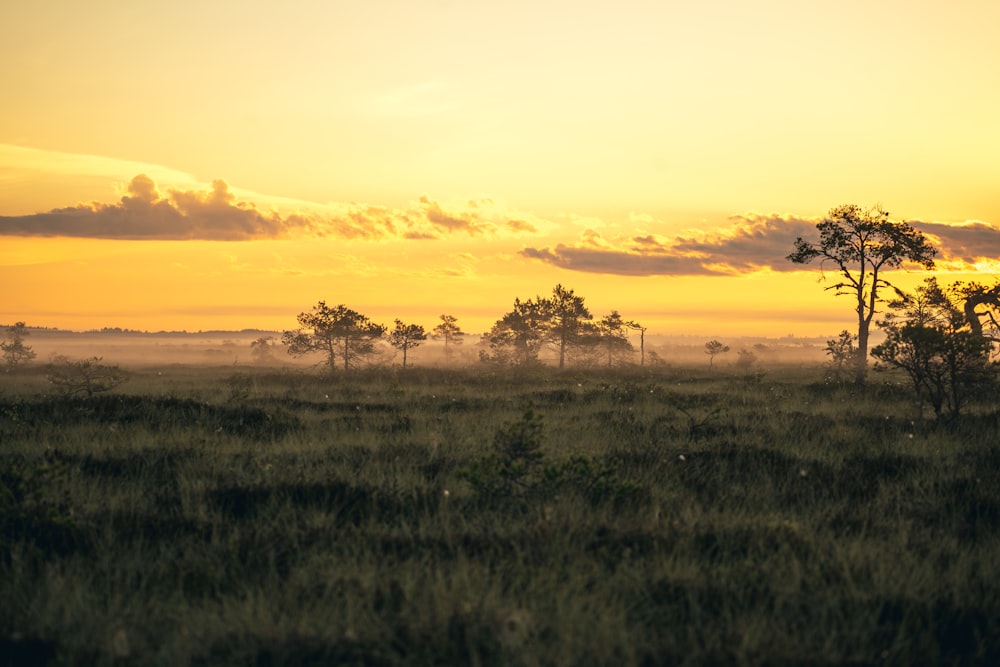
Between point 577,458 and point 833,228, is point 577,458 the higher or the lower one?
the lower one

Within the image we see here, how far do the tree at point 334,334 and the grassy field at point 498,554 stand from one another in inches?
1899

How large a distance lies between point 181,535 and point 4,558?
1405 millimetres

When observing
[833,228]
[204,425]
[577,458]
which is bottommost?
[204,425]

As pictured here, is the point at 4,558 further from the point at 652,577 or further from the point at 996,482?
the point at 996,482

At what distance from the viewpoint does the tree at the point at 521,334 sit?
246 ft

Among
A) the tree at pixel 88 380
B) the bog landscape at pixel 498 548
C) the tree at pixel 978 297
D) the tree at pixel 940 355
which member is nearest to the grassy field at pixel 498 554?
the bog landscape at pixel 498 548

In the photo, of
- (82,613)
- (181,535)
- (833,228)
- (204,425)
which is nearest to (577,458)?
(181,535)

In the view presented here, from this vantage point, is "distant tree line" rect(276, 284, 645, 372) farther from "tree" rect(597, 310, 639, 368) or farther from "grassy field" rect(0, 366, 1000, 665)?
"grassy field" rect(0, 366, 1000, 665)

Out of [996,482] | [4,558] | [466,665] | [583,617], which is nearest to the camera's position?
[466,665]

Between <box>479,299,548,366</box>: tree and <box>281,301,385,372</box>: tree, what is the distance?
51.9 ft

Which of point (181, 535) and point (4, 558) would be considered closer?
point (4, 558)

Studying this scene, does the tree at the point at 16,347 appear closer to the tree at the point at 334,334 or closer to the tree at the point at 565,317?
the tree at the point at 334,334

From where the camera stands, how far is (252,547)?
6305 millimetres

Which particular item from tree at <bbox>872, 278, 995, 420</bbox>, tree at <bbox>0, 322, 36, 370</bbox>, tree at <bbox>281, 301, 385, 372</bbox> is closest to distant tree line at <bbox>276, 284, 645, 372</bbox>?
tree at <bbox>281, 301, 385, 372</bbox>
